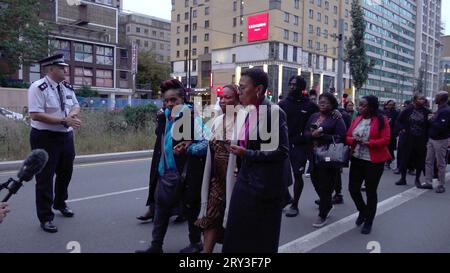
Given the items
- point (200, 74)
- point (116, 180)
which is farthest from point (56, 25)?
point (116, 180)

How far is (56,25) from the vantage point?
51.2m

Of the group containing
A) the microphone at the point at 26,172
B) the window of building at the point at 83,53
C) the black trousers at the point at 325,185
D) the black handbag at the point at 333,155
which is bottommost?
the black trousers at the point at 325,185

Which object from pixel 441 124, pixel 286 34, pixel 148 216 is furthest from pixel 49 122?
pixel 286 34

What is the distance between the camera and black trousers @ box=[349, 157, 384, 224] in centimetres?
544

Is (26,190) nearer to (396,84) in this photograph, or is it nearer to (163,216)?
(163,216)

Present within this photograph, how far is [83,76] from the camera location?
5438 centimetres

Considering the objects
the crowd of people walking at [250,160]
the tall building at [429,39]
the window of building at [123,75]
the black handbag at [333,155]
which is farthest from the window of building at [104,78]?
the tall building at [429,39]

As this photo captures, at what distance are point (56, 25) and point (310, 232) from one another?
175ft

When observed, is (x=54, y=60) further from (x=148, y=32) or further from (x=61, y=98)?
(x=148, y=32)

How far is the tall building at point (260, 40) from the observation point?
202 feet

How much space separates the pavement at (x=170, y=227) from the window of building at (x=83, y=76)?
49248 millimetres

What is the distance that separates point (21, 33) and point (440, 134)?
35973mm

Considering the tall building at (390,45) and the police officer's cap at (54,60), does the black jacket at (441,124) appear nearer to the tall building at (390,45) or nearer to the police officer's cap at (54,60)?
the police officer's cap at (54,60)

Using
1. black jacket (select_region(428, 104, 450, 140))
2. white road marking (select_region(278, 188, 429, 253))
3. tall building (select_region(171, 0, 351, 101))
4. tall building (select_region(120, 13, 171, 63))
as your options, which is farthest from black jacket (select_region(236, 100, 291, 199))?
tall building (select_region(120, 13, 171, 63))
